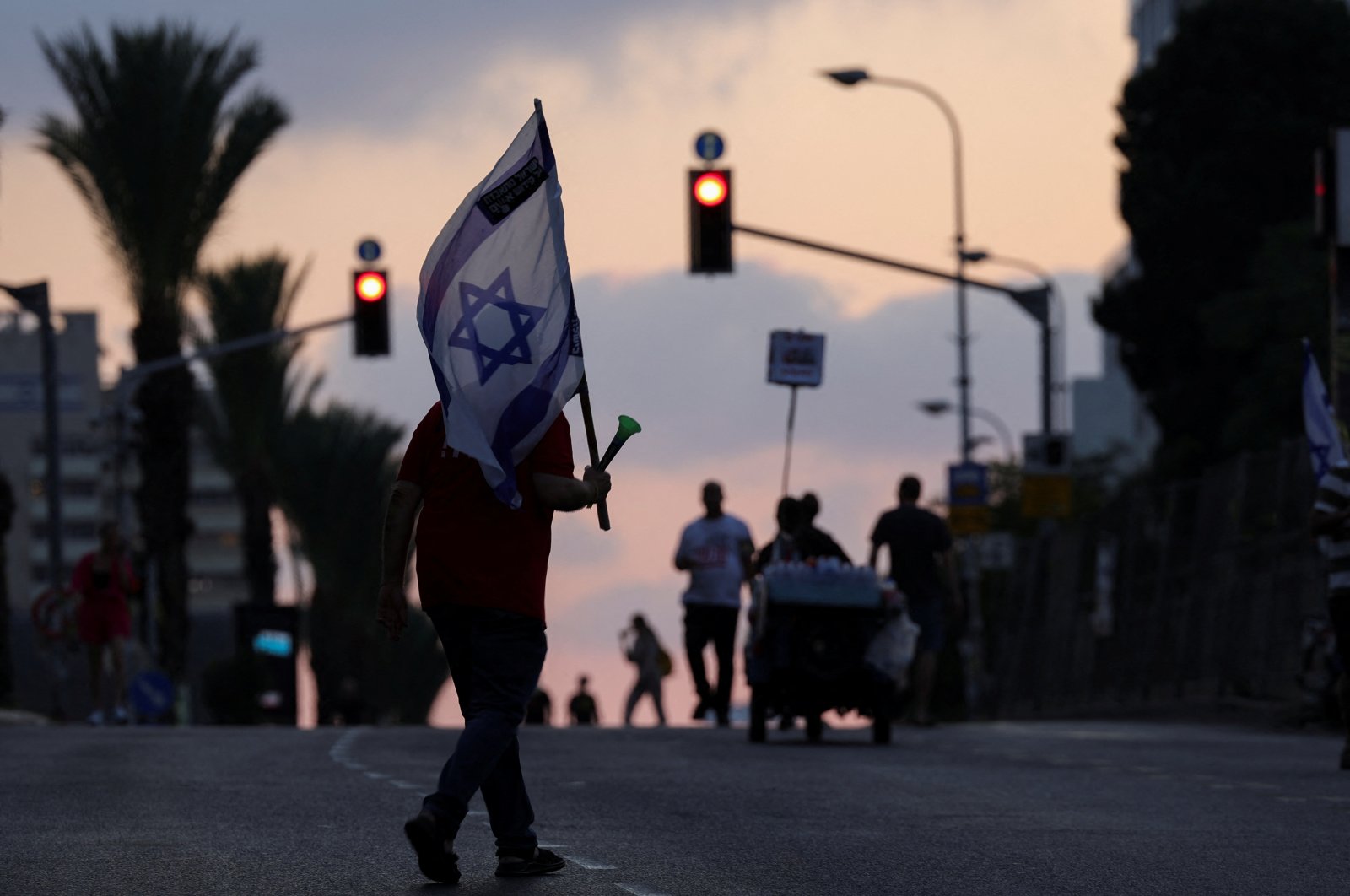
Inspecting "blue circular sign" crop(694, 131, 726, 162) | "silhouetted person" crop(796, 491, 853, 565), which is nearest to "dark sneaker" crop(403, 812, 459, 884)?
"silhouetted person" crop(796, 491, 853, 565)

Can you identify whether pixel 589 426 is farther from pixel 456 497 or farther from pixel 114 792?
pixel 114 792

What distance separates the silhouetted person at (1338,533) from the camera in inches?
552

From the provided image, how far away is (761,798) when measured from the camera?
1215 centimetres

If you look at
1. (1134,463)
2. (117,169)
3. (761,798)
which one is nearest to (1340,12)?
(117,169)

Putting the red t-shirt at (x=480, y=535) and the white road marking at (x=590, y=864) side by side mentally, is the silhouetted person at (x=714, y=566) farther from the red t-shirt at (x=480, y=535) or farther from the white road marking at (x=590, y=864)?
the red t-shirt at (x=480, y=535)

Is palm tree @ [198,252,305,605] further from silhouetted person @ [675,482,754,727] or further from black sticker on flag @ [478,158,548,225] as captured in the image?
black sticker on flag @ [478,158,548,225]

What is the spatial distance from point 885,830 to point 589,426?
244cm

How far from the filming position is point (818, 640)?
1681 centimetres

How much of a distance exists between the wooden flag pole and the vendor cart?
25.2 feet

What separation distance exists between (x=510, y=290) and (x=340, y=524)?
49612 millimetres

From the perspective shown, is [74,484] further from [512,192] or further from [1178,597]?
[512,192]

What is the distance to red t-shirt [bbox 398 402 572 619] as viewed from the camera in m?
8.35

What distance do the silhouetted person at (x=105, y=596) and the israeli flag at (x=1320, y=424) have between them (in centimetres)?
987

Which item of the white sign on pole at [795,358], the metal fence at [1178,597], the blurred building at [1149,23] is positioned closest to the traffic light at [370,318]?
the metal fence at [1178,597]
